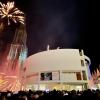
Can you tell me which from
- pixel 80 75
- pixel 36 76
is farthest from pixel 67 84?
pixel 36 76

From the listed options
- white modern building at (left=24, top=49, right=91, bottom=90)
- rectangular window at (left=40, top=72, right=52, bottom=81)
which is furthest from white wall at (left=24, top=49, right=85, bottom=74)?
rectangular window at (left=40, top=72, right=52, bottom=81)

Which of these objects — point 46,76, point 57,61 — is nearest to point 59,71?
point 57,61

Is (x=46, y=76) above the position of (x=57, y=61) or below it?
below

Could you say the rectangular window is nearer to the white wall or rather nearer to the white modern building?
the white modern building

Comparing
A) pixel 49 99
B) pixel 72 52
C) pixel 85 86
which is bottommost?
pixel 49 99

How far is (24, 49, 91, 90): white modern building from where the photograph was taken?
58844mm

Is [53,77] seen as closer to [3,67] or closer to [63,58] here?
[63,58]

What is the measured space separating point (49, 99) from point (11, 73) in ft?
271

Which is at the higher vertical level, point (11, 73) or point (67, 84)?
point (11, 73)

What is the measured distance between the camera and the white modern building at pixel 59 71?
5884cm

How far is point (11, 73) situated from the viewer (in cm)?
9506

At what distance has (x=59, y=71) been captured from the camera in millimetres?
60281

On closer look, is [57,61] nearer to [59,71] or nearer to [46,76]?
[59,71]

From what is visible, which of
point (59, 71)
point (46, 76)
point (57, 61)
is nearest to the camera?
point (59, 71)
